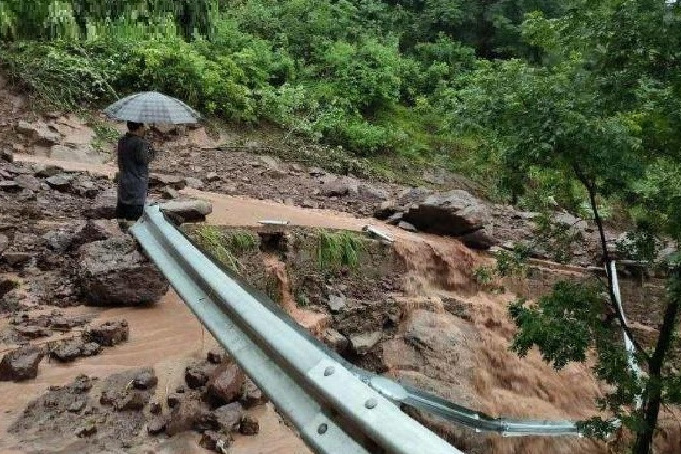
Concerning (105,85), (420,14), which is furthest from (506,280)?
(420,14)

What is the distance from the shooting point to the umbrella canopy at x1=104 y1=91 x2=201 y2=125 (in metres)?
7.01

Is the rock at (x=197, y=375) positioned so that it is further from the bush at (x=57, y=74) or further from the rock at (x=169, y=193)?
the bush at (x=57, y=74)

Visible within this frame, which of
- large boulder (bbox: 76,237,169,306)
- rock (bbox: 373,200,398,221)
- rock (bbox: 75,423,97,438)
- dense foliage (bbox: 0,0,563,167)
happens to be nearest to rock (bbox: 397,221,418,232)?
rock (bbox: 373,200,398,221)

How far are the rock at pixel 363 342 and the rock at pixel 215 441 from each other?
172 inches

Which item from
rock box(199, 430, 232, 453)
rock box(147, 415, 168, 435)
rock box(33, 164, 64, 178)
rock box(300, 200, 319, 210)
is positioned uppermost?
rock box(199, 430, 232, 453)

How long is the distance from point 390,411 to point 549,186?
16.9 ft

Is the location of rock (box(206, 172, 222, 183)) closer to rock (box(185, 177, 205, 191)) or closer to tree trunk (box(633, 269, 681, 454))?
rock (box(185, 177, 205, 191))

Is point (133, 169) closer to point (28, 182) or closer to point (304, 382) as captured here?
point (28, 182)

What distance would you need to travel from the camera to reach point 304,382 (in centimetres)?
193

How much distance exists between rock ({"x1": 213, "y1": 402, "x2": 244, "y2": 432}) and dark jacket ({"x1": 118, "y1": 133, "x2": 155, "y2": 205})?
14.8 feet

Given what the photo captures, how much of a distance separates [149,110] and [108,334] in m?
3.84

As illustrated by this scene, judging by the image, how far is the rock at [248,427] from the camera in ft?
9.59

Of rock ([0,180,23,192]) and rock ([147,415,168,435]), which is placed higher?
rock ([147,415,168,435])

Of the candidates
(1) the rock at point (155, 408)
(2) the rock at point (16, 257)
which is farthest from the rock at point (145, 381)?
(2) the rock at point (16, 257)
